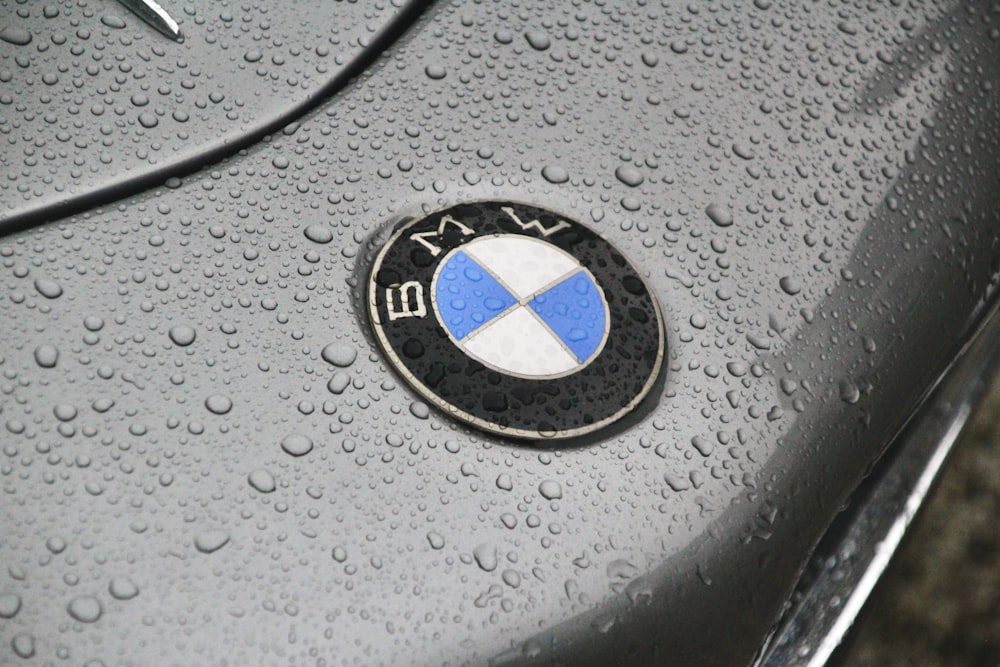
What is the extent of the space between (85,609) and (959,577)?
147 centimetres

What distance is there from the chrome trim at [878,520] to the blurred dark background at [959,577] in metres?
0.22

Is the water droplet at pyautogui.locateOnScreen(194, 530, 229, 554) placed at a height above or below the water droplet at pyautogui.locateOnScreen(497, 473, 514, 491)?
below

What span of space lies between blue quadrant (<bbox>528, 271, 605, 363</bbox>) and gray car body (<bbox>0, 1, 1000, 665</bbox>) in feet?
0.31

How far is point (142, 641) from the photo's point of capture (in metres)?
0.89

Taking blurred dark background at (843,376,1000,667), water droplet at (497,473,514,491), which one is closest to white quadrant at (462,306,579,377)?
water droplet at (497,473,514,491)

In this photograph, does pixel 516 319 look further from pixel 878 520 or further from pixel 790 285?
pixel 878 520

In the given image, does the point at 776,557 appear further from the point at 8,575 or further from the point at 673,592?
the point at 8,575

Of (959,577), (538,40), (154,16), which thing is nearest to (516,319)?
(538,40)

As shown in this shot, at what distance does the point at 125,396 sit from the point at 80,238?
232 mm

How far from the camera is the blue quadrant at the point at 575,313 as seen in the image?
3.81ft

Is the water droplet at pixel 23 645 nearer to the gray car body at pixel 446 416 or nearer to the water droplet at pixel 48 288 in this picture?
the gray car body at pixel 446 416

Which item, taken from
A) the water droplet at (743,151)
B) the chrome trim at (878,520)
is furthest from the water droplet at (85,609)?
the water droplet at (743,151)

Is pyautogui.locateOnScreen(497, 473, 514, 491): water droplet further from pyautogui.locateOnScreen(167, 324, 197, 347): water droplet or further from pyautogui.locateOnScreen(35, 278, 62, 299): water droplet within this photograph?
pyautogui.locateOnScreen(35, 278, 62, 299): water droplet

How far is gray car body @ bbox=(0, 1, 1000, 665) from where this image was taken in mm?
949
